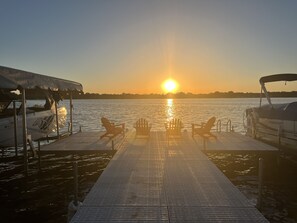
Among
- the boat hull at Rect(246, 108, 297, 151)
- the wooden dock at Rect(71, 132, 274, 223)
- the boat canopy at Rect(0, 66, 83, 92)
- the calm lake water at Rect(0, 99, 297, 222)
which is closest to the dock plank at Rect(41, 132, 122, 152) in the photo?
the calm lake water at Rect(0, 99, 297, 222)

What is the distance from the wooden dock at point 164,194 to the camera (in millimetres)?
5996

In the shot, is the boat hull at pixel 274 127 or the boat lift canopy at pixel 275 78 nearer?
the boat hull at pixel 274 127

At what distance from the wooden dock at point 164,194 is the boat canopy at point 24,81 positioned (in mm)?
4402

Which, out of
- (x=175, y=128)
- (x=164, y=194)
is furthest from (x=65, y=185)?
(x=164, y=194)

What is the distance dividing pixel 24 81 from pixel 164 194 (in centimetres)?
737

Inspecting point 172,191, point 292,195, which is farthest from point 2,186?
point 292,195

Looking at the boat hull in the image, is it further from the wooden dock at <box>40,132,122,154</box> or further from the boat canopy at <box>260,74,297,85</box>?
the wooden dock at <box>40,132,122,154</box>

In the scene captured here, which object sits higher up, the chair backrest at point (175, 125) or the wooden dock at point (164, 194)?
the chair backrest at point (175, 125)

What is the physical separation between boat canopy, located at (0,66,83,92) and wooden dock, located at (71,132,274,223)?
4402 millimetres

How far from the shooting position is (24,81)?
458 inches

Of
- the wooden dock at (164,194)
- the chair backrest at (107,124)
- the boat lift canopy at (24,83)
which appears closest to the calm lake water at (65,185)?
the boat lift canopy at (24,83)

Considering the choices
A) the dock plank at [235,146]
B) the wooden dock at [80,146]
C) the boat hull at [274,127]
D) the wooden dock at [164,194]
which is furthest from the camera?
the boat hull at [274,127]

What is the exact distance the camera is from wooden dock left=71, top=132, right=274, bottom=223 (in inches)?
236

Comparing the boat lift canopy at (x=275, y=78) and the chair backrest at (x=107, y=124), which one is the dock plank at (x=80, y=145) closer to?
the chair backrest at (x=107, y=124)
